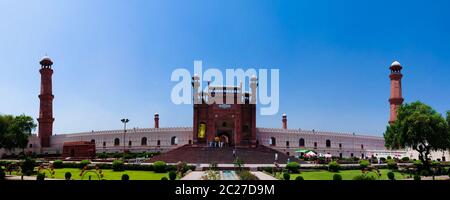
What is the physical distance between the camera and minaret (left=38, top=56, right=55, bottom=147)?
52531mm

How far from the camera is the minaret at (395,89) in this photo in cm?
4994

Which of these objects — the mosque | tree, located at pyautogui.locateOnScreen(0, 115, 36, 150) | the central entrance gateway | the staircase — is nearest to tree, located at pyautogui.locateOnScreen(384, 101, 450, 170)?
the staircase

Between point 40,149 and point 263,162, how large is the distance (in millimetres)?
35176

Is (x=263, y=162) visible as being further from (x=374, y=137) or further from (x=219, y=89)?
(x=374, y=137)

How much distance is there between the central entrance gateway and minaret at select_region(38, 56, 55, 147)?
21440mm

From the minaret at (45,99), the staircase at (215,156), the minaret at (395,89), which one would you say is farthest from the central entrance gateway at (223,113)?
the minaret at (45,99)

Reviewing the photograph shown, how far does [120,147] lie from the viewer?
172 ft

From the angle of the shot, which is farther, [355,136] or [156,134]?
[355,136]

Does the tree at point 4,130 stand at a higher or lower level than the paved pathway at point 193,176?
higher

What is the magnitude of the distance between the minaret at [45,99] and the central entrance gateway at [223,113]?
21.4m

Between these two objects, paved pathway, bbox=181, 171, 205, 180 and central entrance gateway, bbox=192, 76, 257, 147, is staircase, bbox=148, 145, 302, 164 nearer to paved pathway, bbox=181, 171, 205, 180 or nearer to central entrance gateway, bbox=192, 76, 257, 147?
central entrance gateway, bbox=192, 76, 257, 147

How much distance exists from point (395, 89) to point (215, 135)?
24741mm

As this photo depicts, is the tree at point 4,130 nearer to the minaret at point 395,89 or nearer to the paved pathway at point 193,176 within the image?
the paved pathway at point 193,176
